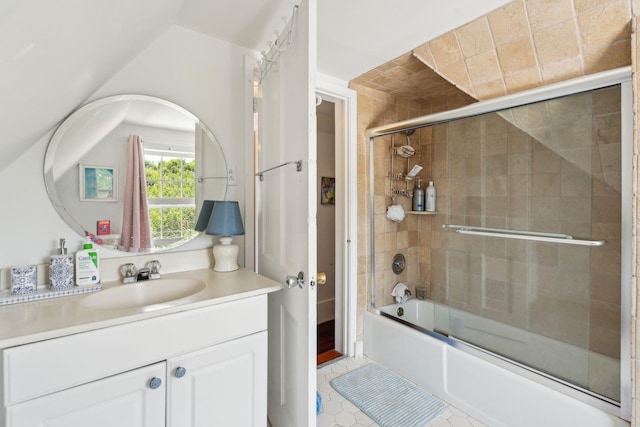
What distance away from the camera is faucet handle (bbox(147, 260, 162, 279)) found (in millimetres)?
1396

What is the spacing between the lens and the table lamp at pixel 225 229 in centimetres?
148

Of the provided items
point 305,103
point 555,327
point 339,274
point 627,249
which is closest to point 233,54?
point 305,103

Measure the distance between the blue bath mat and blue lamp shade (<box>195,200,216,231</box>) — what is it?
1.34 m

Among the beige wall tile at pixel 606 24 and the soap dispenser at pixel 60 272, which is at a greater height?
the beige wall tile at pixel 606 24

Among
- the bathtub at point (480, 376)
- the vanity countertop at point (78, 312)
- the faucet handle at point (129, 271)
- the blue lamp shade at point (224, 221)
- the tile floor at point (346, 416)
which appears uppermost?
the blue lamp shade at point (224, 221)

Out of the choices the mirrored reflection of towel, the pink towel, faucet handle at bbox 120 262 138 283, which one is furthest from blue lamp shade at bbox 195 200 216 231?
the mirrored reflection of towel

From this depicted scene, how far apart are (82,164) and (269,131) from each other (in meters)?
0.88

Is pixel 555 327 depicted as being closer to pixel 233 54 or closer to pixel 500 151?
pixel 500 151

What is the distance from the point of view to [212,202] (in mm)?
1639

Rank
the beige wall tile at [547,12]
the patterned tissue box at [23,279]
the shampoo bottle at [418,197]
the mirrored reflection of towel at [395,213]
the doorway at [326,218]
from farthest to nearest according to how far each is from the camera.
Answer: the doorway at [326,218], the shampoo bottle at [418,197], the mirrored reflection of towel at [395,213], the beige wall tile at [547,12], the patterned tissue box at [23,279]

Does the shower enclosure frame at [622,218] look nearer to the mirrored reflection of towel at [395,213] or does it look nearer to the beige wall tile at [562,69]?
the beige wall tile at [562,69]

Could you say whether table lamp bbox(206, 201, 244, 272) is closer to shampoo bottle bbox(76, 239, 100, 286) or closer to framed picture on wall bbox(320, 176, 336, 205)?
shampoo bottle bbox(76, 239, 100, 286)

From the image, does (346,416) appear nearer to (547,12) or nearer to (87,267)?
(87,267)

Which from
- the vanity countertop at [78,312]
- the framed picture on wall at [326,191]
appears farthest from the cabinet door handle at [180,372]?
the framed picture on wall at [326,191]
